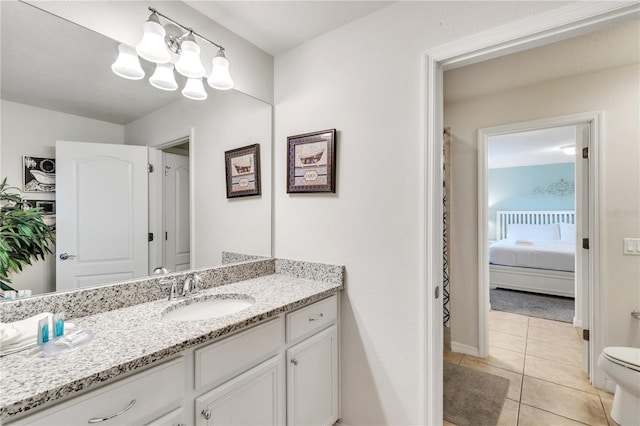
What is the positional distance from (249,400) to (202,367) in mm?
304

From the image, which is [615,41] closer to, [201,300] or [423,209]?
[423,209]

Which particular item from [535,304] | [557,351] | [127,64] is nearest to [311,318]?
[127,64]

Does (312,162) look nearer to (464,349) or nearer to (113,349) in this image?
(113,349)

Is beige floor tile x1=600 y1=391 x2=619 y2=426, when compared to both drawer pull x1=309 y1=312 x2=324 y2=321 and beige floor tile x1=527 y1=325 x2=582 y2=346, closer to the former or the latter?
beige floor tile x1=527 y1=325 x2=582 y2=346

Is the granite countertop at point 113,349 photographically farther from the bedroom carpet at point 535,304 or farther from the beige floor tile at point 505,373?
the bedroom carpet at point 535,304

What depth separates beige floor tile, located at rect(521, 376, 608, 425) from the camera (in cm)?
186

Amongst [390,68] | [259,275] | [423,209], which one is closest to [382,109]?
[390,68]

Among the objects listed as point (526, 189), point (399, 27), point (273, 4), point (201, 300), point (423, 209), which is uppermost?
point (273, 4)

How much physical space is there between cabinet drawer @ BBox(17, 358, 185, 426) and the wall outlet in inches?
114

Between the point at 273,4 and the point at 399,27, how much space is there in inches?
26.7

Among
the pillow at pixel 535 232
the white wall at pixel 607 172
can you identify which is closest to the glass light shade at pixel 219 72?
the white wall at pixel 607 172

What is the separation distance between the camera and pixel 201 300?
1.49 m

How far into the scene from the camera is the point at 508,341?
2.92m

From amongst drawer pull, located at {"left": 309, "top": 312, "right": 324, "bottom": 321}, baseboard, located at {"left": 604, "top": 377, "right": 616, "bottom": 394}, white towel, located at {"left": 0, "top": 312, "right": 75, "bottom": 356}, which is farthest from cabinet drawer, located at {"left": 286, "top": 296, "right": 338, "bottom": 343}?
baseboard, located at {"left": 604, "top": 377, "right": 616, "bottom": 394}
